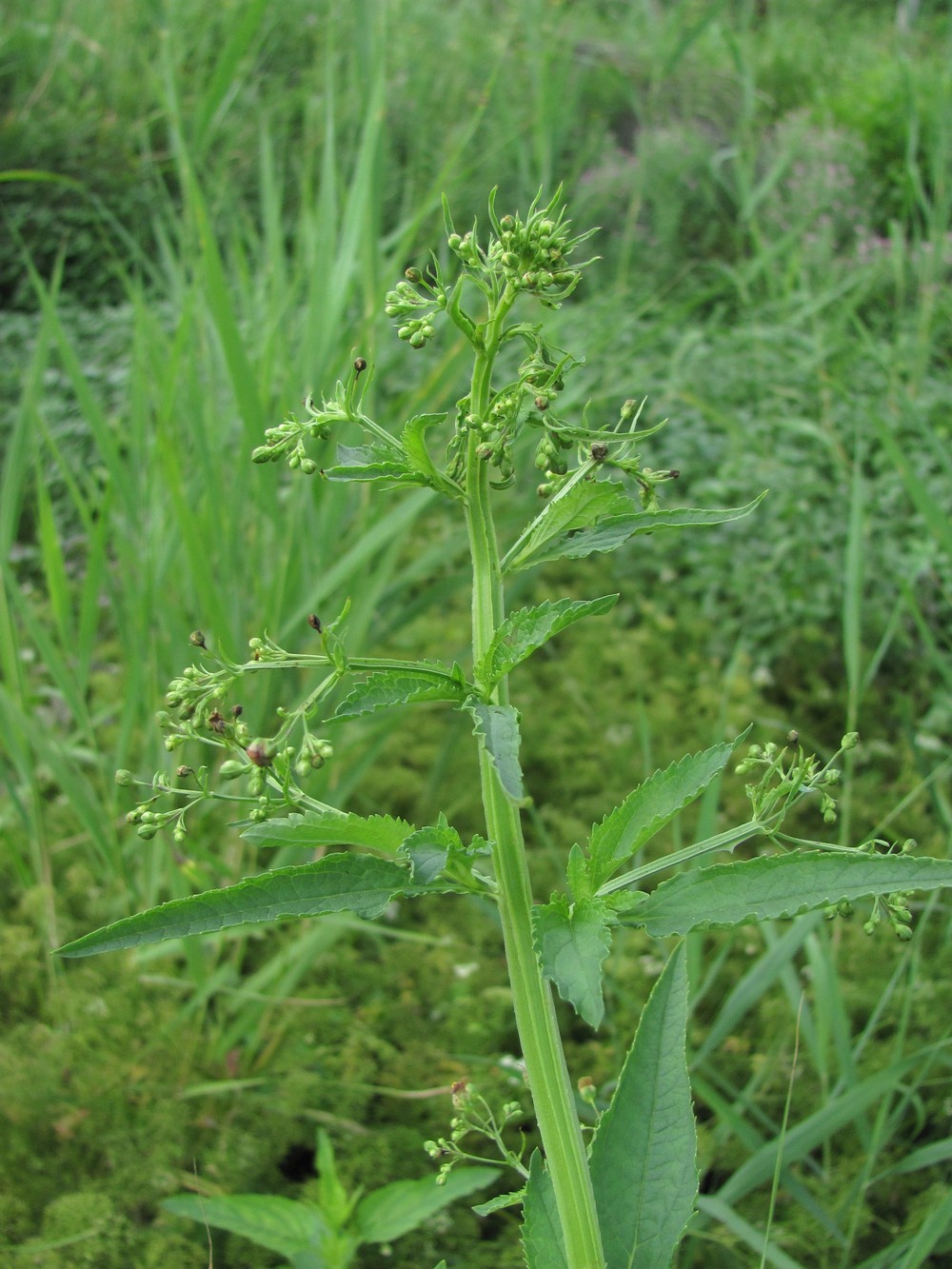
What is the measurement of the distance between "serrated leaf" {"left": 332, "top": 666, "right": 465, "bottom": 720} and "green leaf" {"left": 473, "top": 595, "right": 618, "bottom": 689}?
29mm

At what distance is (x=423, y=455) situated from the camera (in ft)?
3.15

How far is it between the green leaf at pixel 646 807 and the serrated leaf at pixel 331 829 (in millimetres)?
154

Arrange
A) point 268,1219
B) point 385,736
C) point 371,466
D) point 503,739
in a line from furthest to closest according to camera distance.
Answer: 1. point 385,736
2. point 268,1219
3. point 371,466
4. point 503,739

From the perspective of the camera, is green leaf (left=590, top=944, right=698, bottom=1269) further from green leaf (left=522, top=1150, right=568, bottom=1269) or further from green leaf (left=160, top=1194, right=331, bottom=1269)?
green leaf (left=160, top=1194, right=331, bottom=1269)

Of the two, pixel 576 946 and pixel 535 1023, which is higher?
pixel 576 946

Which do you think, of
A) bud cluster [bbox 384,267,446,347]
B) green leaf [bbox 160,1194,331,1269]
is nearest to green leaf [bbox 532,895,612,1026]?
bud cluster [bbox 384,267,446,347]

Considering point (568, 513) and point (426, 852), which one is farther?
point (568, 513)

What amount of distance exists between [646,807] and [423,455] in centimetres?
34

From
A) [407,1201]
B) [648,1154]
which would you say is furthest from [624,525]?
[407,1201]

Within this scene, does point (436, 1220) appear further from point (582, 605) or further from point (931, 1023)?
point (582, 605)

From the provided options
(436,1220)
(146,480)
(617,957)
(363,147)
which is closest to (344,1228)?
(436,1220)

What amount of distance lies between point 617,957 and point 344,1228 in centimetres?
73

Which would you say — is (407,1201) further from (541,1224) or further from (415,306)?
(415,306)

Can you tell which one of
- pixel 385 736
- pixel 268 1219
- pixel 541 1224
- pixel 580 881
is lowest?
pixel 268 1219
